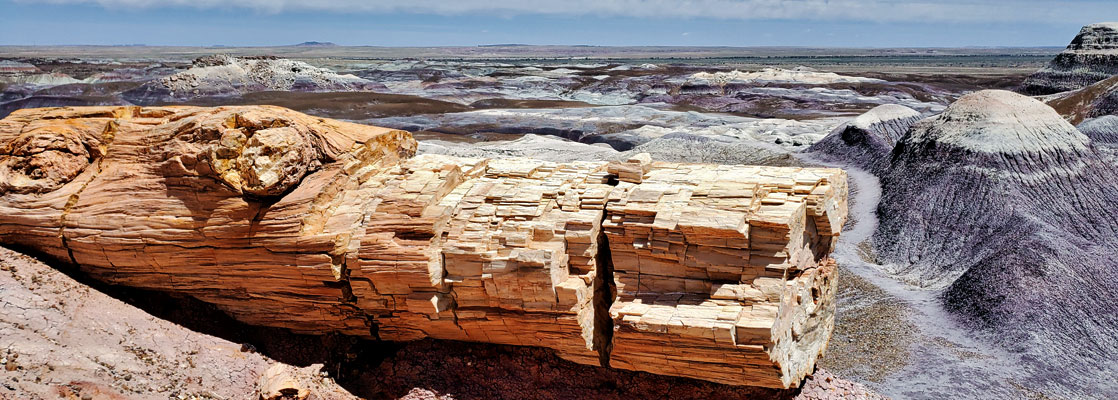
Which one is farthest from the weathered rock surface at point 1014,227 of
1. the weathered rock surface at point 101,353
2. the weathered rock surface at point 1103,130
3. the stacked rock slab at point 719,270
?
the weathered rock surface at point 101,353

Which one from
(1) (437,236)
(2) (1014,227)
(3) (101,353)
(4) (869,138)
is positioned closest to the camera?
(3) (101,353)

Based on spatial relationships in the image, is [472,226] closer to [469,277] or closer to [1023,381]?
[469,277]

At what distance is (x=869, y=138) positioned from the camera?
2445 centimetres

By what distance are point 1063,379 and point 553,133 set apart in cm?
2785

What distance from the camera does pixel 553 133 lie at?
36.2 meters

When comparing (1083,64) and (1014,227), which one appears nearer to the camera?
(1014,227)

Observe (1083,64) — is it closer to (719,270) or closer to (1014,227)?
(1014,227)

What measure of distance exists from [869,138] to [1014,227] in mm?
10150

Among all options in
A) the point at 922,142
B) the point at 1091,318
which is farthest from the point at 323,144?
the point at 922,142

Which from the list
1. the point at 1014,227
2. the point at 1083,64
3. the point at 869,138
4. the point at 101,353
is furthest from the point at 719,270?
the point at 1083,64

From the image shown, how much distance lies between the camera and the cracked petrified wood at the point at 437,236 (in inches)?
257

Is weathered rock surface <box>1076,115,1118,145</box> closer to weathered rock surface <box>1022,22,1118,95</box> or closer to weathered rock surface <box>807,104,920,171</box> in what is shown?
weathered rock surface <box>807,104,920,171</box>

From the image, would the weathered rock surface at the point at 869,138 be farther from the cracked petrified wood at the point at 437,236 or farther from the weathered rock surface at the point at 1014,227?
the cracked petrified wood at the point at 437,236

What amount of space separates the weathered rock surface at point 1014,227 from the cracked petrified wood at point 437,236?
594cm
